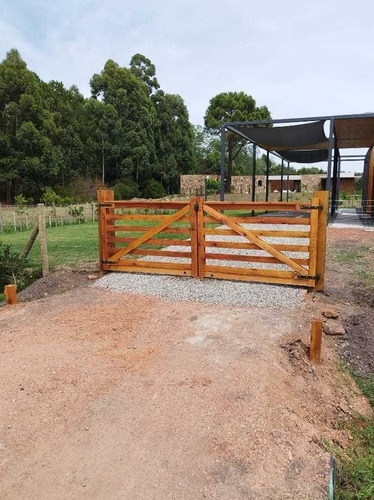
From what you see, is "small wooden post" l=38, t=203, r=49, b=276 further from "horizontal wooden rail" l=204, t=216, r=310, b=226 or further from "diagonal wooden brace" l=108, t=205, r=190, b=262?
"horizontal wooden rail" l=204, t=216, r=310, b=226

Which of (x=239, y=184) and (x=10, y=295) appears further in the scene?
(x=239, y=184)

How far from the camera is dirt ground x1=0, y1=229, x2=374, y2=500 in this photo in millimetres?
1947

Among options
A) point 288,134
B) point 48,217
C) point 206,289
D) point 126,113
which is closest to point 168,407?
point 206,289

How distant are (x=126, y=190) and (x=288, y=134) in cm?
1747

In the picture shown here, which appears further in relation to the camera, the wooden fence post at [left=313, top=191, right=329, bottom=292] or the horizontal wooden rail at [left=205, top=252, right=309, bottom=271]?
the horizontal wooden rail at [left=205, top=252, right=309, bottom=271]

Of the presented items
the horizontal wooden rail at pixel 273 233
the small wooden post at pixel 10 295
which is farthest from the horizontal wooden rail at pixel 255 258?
the small wooden post at pixel 10 295

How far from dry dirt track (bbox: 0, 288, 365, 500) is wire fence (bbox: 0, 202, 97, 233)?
12.9 m

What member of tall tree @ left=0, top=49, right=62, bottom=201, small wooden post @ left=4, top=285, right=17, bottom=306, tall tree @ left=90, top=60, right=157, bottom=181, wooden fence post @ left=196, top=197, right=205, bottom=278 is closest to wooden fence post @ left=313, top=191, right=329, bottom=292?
wooden fence post @ left=196, top=197, right=205, bottom=278

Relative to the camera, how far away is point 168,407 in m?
2.53

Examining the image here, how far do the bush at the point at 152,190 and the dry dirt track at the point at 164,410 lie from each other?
28192mm

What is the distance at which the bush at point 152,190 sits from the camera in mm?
31811

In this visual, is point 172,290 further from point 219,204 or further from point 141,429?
point 141,429

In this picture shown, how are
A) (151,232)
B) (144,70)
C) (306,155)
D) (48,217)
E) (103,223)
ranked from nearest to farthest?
(151,232) → (103,223) → (48,217) → (306,155) → (144,70)

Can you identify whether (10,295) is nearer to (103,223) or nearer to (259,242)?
(103,223)
